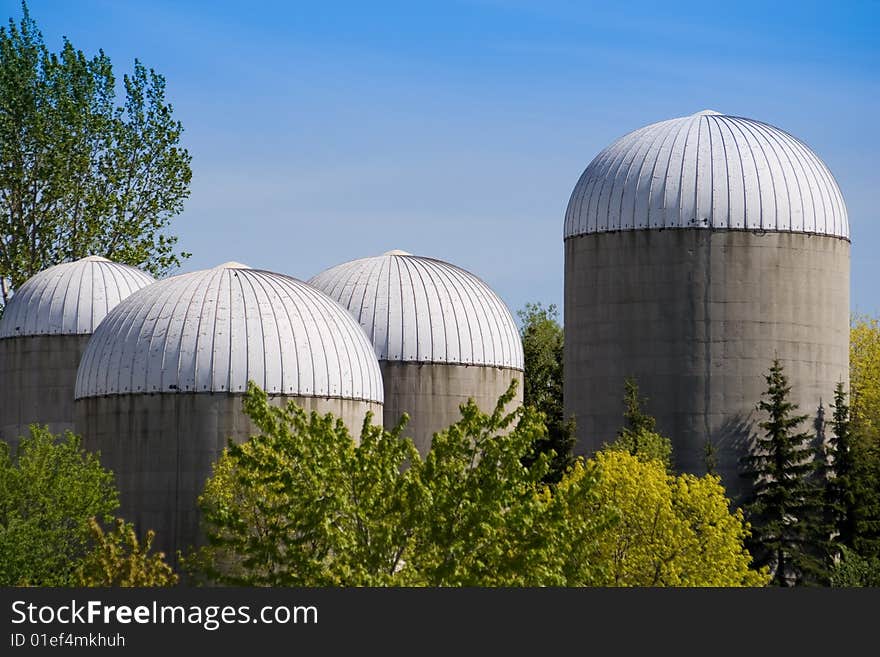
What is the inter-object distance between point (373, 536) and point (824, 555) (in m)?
27.0

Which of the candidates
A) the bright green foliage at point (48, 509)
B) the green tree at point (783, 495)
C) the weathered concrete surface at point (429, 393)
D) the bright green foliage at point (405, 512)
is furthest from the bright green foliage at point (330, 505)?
the weathered concrete surface at point (429, 393)

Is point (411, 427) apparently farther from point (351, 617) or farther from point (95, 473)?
point (351, 617)

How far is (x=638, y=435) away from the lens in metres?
57.2

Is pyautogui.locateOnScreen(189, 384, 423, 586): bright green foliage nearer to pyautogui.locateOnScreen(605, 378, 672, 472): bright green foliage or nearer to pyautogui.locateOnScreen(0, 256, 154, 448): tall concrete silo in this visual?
pyautogui.locateOnScreen(605, 378, 672, 472): bright green foliage

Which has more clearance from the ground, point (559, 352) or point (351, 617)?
point (559, 352)

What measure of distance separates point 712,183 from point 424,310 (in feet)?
33.8

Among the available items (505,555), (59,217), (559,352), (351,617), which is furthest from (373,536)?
(559,352)

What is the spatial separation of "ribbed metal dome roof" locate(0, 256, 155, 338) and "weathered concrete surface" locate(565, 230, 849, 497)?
15.5 meters

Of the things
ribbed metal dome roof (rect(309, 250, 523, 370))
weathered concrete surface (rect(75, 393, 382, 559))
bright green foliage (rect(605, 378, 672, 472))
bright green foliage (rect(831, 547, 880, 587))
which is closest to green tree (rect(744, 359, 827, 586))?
bright green foliage (rect(831, 547, 880, 587))

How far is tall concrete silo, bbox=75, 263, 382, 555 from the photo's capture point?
170 ft

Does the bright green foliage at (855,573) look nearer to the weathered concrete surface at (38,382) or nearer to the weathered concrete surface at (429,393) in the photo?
the weathered concrete surface at (429,393)

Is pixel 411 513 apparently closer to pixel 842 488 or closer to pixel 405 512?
pixel 405 512

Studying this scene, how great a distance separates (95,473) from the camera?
48188 mm

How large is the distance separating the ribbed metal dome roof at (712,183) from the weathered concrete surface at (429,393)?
580 cm
